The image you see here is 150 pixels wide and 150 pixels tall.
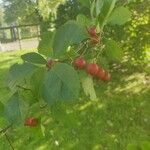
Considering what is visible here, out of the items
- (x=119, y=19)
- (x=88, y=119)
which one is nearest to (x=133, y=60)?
Result: (x=88, y=119)

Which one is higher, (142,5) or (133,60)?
(142,5)

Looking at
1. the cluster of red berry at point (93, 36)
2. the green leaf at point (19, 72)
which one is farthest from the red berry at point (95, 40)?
the green leaf at point (19, 72)

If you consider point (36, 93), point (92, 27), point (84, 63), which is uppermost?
point (92, 27)

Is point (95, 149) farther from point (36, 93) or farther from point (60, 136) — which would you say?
point (36, 93)

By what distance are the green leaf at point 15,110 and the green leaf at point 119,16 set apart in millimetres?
381

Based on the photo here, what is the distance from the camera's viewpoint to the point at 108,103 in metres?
7.97

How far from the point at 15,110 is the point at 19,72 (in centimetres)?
13

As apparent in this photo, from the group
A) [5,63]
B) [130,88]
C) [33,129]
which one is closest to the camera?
[33,129]

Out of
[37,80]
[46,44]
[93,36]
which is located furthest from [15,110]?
[93,36]

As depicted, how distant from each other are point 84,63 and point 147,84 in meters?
7.84

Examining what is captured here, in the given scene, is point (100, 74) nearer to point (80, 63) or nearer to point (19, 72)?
point (80, 63)

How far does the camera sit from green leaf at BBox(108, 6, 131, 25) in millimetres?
1363

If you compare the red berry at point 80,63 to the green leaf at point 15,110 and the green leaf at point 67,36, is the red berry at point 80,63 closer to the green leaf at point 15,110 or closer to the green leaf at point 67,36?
the green leaf at point 67,36

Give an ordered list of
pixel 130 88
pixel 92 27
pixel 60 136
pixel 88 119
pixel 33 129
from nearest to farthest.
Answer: pixel 92 27 < pixel 33 129 < pixel 60 136 < pixel 88 119 < pixel 130 88
